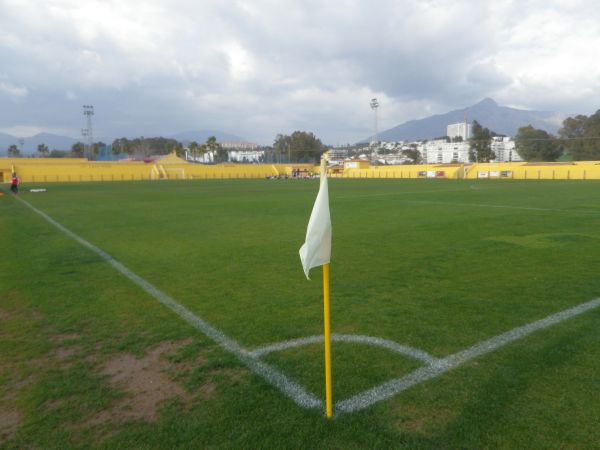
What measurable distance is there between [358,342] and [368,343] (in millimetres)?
104

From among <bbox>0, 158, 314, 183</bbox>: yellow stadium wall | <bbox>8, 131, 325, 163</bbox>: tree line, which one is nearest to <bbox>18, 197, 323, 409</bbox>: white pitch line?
<bbox>0, 158, 314, 183</bbox>: yellow stadium wall

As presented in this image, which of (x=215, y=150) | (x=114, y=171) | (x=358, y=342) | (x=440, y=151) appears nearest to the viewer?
(x=358, y=342)

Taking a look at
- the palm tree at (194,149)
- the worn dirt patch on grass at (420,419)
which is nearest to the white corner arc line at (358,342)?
the worn dirt patch on grass at (420,419)

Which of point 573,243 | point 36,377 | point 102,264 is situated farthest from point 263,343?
point 573,243

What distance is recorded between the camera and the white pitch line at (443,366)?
3.21 m

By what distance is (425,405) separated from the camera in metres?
3.15

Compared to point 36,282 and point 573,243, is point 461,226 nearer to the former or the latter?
point 573,243

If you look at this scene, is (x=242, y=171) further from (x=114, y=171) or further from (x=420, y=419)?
(x=420, y=419)

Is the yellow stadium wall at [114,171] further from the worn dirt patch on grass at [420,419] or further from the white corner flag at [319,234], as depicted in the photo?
the worn dirt patch on grass at [420,419]

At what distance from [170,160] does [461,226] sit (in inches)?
3266

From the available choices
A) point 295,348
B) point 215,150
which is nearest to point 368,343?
point 295,348

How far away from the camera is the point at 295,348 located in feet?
13.7

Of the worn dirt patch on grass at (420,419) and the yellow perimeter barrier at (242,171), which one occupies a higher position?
the yellow perimeter barrier at (242,171)

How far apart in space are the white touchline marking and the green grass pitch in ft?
0.26
